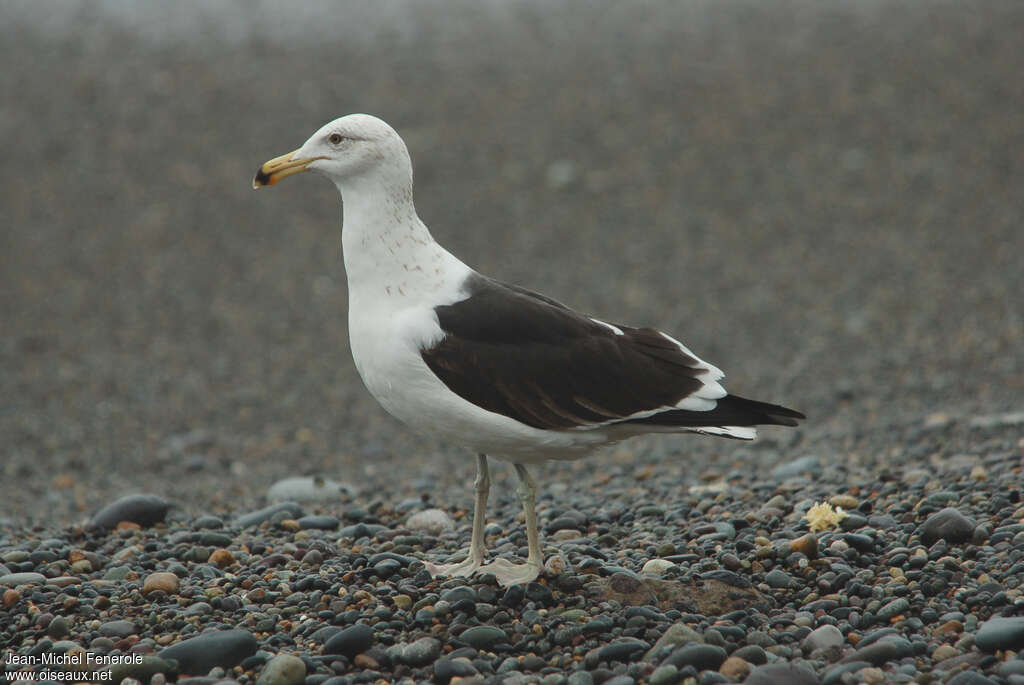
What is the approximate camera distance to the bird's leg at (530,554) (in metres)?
5.27

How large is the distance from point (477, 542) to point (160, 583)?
1.54 m

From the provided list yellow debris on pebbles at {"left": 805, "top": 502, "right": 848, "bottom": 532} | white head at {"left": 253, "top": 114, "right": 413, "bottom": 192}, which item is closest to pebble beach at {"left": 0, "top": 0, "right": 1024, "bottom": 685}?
yellow debris on pebbles at {"left": 805, "top": 502, "right": 848, "bottom": 532}

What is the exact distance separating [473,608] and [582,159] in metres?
11.2

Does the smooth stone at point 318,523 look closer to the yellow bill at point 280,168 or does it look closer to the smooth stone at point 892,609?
the yellow bill at point 280,168

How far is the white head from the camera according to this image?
5215mm

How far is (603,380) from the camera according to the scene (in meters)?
5.18

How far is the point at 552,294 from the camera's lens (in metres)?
13.2

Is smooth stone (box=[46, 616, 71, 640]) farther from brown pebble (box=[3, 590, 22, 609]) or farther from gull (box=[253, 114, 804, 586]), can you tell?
gull (box=[253, 114, 804, 586])

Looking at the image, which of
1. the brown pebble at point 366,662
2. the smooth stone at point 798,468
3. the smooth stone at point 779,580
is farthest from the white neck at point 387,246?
the smooth stone at point 798,468

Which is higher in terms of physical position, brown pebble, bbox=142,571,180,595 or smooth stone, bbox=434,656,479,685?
brown pebble, bbox=142,571,180,595

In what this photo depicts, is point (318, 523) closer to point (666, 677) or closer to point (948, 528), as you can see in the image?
point (666, 677)

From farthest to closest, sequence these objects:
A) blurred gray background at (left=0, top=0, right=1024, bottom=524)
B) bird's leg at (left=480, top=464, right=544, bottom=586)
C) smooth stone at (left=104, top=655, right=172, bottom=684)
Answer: blurred gray background at (left=0, top=0, right=1024, bottom=524), bird's leg at (left=480, top=464, right=544, bottom=586), smooth stone at (left=104, top=655, right=172, bottom=684)

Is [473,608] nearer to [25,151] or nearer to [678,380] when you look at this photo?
[678,380]

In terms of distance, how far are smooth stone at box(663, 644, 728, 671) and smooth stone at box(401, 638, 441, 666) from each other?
964mm
